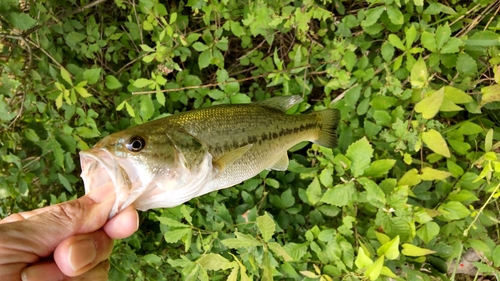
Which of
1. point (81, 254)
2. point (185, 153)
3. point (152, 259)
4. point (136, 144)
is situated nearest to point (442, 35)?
point (185, 153)

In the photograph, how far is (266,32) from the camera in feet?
7.47

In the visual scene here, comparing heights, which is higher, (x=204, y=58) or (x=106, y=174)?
(x=204, y=58)

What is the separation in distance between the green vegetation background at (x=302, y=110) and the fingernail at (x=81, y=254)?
603 millimetres

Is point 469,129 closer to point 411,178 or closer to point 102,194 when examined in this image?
point 411,178

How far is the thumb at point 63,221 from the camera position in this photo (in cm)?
119

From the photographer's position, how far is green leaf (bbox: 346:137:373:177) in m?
1.80

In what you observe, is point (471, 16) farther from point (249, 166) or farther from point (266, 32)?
point (249, 166)

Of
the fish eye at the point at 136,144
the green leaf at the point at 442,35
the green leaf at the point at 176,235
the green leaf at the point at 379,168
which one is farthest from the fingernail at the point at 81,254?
the green leaf at the point at 442,35

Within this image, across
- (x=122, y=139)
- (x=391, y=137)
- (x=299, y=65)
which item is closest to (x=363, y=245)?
(x=391, y=137)

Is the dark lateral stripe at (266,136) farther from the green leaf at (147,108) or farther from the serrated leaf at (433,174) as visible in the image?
the green leaf at (147,108)

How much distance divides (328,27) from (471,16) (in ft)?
2.88

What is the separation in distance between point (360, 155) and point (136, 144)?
1.14m

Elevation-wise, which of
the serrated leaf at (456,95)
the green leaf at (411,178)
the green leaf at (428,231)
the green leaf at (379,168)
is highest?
the serrated leaf at (456,95)

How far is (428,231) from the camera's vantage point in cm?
178
